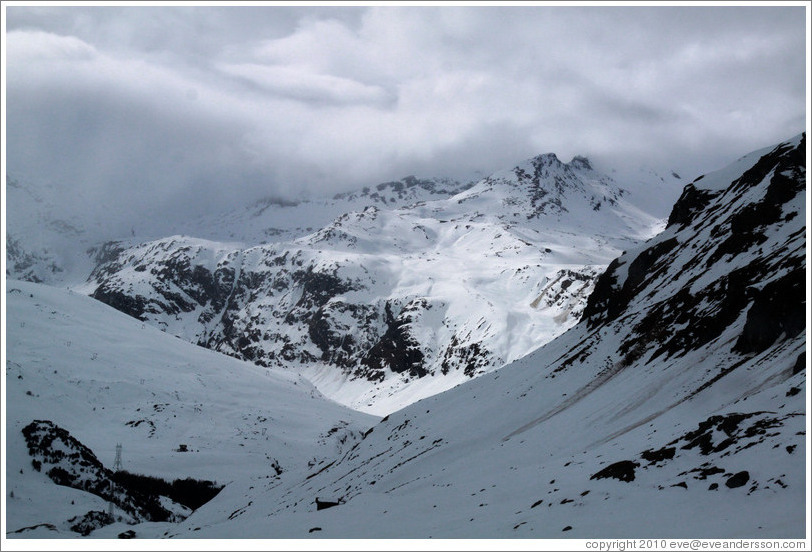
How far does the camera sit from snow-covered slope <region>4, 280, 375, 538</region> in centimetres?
7381

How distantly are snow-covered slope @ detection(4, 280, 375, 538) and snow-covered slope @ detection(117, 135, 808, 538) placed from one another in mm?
16849

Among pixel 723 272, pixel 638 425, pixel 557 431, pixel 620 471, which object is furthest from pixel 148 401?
pixel 620 471

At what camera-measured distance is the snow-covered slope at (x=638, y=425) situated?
17.9m

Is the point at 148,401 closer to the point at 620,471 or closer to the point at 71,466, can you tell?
the point at 71,466

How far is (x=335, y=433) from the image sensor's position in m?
95.6

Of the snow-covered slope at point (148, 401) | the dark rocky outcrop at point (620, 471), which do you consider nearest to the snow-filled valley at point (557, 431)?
the dark rocky outcrop at point (620, 471)

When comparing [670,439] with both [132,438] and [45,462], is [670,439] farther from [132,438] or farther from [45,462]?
[132,438]

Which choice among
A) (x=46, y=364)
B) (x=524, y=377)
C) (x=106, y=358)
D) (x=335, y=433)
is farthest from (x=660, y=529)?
(x=106, y=358)

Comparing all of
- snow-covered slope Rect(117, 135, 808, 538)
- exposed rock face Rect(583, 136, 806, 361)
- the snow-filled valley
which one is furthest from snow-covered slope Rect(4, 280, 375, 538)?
exposed rock face Rect(583, 136, 806, 361)

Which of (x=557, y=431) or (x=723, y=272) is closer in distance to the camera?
(x=557, y=431)

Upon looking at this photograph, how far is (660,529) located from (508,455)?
67.7 feet

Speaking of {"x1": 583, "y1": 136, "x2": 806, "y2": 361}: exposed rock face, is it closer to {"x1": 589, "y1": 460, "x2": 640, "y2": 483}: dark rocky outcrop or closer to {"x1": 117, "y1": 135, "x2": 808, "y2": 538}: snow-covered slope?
{"x1": 117, "y1": 135, "x2": 808, "y2": 538}: snow-covered slope

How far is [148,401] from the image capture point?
89.7 meters

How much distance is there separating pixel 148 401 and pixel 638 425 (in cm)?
7701
